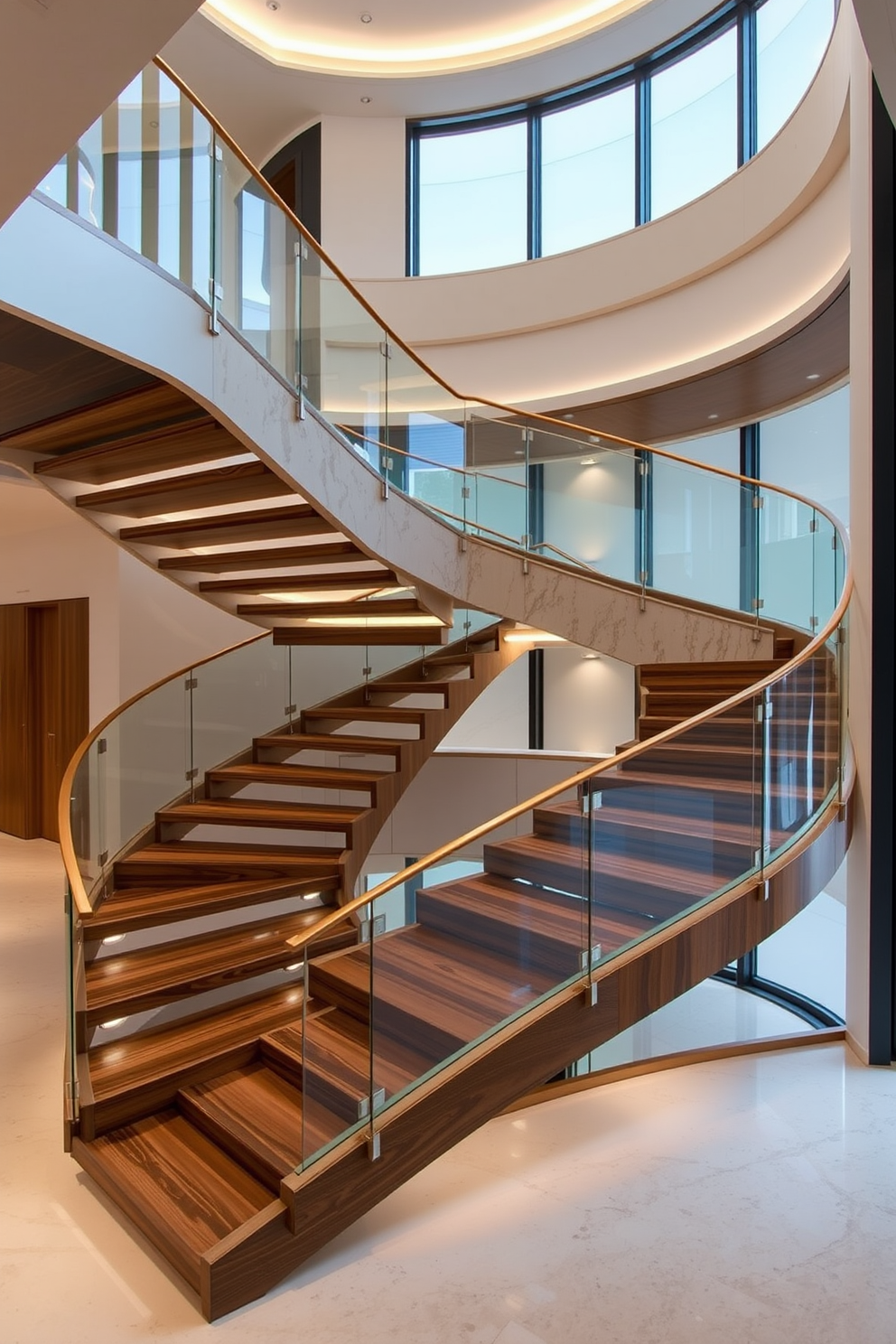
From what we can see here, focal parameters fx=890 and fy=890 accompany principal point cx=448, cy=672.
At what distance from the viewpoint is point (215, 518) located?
16.8ft

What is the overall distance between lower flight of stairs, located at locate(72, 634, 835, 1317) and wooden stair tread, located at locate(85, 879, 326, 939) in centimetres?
59

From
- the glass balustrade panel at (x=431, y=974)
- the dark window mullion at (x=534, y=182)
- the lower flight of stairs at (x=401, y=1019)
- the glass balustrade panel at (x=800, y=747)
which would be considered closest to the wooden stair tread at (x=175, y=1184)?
the lower flight of stairs at (x=401, y=1019)

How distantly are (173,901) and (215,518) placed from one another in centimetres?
213

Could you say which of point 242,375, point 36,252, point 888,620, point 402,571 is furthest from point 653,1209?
point 36,252

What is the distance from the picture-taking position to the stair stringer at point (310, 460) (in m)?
3.15

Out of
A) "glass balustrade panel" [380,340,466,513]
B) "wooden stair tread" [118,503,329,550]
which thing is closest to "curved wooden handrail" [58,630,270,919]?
"wooden stair tread" [118,503,329,550]

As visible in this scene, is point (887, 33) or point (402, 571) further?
point (402, 571)

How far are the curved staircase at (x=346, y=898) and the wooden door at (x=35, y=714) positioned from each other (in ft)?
11.1

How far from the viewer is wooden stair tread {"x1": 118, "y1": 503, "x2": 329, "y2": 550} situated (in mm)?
4852

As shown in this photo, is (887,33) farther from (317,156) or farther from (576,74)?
(317,156)

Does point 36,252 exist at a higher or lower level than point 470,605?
higher

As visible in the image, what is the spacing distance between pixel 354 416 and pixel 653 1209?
4164 mm

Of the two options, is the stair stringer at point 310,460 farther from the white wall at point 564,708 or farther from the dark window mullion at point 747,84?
the dark window mullion at point 747,84

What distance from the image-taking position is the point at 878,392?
4.75 m
